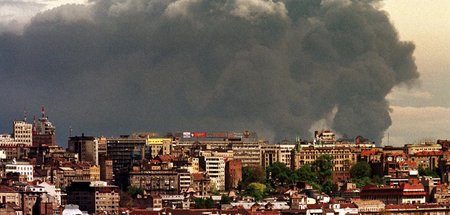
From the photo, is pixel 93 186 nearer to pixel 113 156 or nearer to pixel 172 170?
pixel 172 170

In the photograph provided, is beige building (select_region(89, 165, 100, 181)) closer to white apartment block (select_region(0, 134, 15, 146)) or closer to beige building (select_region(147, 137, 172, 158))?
Answer: white apartment block (select_region(0, 134, 15, 146))

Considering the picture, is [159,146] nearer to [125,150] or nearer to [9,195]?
[125,150]

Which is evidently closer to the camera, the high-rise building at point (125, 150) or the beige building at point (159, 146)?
the high-rise building at point (125, 150)

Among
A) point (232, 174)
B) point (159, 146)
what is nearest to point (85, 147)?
point (159, 146)

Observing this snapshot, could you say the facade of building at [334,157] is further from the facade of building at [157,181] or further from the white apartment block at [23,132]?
the white apartment block at [23,132]

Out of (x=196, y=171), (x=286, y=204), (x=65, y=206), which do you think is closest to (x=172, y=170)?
(x=196, y=171)

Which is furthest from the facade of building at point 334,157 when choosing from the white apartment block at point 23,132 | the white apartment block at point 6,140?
the white apartment block at point 6,140

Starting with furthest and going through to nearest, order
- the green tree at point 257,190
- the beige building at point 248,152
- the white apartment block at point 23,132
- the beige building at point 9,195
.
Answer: the beige building at point 248,152 → the white apartment block at point 23,132 → the green tree at point 257,190 → the beige building at point 9,195
